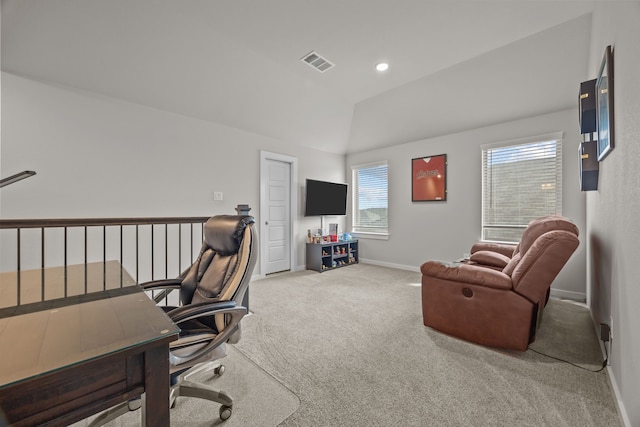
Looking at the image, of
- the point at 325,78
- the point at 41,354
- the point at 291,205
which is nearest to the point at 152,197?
the point at 291,205

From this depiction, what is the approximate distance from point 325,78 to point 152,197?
283 cm

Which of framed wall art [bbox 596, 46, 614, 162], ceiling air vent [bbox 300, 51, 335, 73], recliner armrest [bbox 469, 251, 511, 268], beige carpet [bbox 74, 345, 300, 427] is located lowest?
beige carpet [bbox 74, 345, 300, 427]

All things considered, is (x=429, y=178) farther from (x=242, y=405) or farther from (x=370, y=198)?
(x=242, y=405)

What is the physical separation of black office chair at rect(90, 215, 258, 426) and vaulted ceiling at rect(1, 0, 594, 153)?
225 cm

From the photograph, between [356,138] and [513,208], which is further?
[356,138]

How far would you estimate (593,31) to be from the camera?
253 cm

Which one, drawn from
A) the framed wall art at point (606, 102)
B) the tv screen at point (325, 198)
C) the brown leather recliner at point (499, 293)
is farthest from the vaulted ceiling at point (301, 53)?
the brown leather recliner at point (499, 293)

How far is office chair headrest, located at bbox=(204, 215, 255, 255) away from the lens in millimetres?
1575

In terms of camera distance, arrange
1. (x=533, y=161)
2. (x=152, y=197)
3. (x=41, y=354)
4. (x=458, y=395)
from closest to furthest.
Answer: (x=41, y=354), (x=458, y=395), (x=152, y=197), (x=533, y=161)

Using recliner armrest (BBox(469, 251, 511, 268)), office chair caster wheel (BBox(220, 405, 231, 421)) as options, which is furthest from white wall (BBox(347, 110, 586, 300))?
office chair caster wheel (BBox(220, 405, 231, 421))

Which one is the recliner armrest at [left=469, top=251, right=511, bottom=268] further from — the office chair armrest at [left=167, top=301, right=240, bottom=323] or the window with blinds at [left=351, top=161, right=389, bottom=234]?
the office chair armrest at [left=167, top=301, right=240, bottom=323]

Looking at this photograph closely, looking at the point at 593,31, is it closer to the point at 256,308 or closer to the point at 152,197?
the point at 256,308

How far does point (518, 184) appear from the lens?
384 cm

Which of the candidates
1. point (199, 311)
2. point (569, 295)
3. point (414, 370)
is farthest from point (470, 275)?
point (569, 295)
